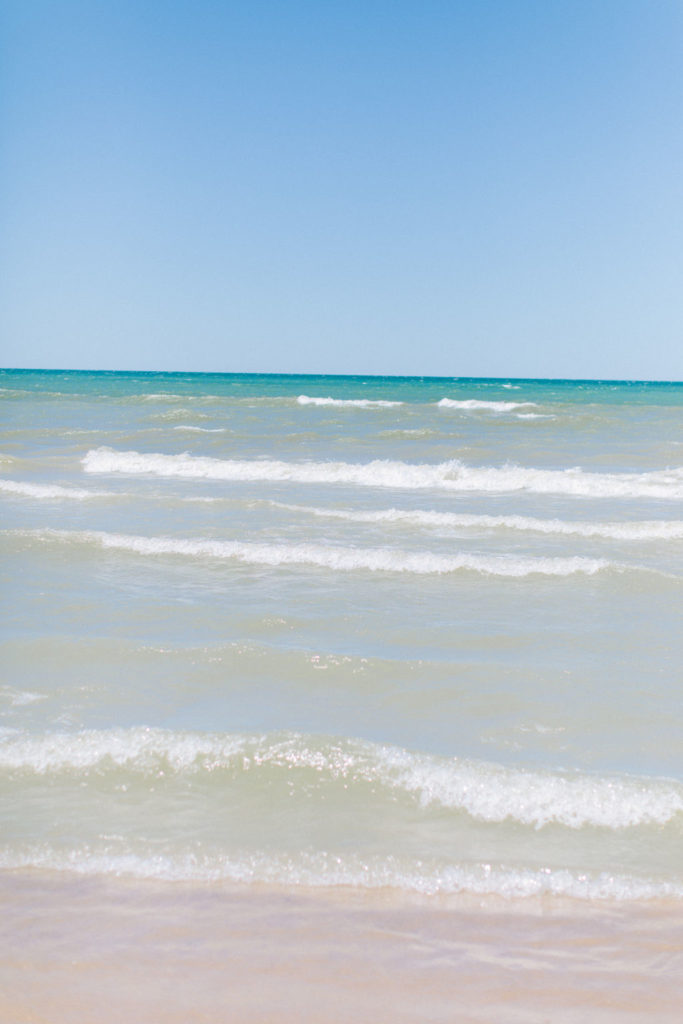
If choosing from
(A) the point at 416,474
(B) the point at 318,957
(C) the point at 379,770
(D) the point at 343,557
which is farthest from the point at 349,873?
(A) the point at 416,474

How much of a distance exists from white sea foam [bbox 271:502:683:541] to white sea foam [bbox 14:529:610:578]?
1.55 meters

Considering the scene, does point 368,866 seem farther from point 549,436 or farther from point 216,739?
point 549,436

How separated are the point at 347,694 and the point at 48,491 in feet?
29.5

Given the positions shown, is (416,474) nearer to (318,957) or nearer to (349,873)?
(349,873)

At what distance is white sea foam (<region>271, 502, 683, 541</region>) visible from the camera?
898 centimetres

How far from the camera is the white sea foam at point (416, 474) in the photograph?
41.8 feet

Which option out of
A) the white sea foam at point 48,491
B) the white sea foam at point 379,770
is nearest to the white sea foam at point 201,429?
the white sea foam at point 48,491

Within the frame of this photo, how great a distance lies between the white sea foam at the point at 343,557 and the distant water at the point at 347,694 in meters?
0.04

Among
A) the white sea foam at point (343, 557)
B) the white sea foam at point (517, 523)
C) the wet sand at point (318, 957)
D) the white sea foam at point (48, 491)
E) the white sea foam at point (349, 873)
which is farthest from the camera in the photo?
the white sea foam at point (48, 491)

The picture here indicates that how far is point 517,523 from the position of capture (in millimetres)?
9617

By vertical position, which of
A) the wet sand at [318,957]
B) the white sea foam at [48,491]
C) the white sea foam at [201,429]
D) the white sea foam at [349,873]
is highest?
the white sea foam at [201,429]

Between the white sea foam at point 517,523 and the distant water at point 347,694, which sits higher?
the white sea foam at point 517,523

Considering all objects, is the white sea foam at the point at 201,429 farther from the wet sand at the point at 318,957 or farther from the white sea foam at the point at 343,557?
the wet sand at the point at 318,957

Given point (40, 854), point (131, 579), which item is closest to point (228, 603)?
point (131, 579)
